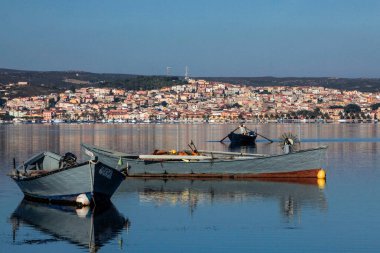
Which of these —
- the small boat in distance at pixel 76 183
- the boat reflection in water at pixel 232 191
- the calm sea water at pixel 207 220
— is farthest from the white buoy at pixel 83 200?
the boat reflection in water at pixel 232 191

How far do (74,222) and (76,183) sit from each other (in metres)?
2.29

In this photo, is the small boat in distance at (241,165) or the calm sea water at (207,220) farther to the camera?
the small boat in distance at (241,165)

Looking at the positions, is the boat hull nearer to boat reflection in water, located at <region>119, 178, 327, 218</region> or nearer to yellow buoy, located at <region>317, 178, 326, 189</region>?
boat reflection in water, located at <region>119, 178, 327, 218</region>

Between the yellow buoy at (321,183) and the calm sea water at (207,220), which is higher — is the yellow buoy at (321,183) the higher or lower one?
the higher one

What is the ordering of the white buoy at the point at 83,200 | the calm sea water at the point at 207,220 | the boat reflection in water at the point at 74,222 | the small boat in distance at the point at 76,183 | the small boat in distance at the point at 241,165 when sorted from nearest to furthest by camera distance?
the calm sea water at the point at 207,220 < the boat reflection in water at the point at 74,222 < the small boat in distance at the point at 76,183 < the white buoy at the point at 83,200 < the small boat in distance at the point at 241,165

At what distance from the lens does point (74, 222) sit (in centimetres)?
2145

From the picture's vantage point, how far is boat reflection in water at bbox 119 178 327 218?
25016mm

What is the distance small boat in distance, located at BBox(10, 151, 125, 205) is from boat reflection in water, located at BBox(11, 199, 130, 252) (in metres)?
0.30

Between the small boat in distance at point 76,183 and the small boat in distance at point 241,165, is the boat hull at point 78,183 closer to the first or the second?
the small boat in distance at point 76,183


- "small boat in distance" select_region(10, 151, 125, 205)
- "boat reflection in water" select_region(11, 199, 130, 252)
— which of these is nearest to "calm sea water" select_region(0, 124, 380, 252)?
"boat reflection in water" select_region(11, 199, 130, 252)

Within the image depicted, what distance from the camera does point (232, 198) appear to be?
2602 centimetres

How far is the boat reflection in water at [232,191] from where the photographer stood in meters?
25.0

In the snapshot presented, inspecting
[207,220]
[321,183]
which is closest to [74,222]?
[207,220]

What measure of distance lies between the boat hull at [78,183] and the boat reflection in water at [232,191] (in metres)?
1.82
